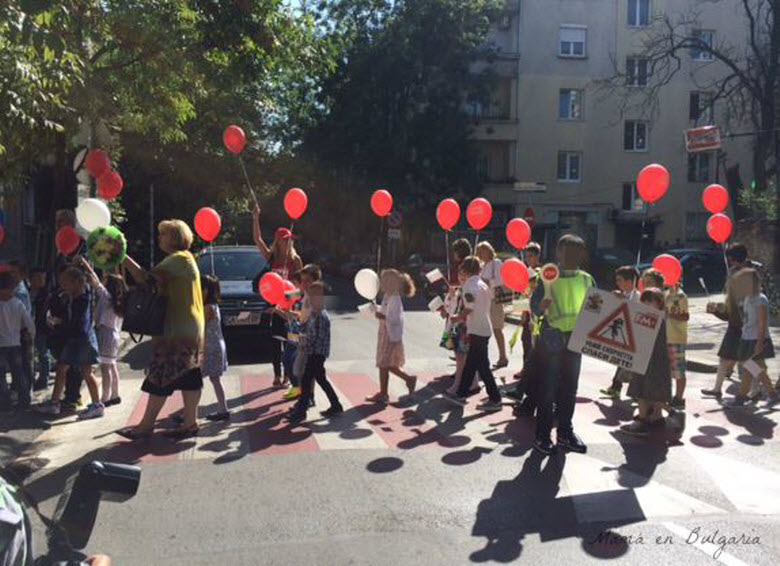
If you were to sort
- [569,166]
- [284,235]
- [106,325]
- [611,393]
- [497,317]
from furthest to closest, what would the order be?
1. [569,166]
2. [497,317]
3. [611,393]
4. [284,235]
5. [106,325]

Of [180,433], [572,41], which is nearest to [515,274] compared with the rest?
[180,433]

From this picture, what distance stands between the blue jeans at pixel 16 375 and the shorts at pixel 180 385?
6.06 feet

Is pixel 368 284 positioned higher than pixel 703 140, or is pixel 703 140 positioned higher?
pixel 703 140

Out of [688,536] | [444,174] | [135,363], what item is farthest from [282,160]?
[688,536]

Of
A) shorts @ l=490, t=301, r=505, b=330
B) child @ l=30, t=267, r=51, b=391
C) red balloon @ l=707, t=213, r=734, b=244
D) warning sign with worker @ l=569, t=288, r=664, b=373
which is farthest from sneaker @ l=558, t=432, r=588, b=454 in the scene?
child @ l=30, t=267, r=51, b=391

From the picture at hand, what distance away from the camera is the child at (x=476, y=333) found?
7438mm

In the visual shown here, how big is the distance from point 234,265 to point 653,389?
746 cm

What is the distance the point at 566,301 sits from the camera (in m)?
6.08

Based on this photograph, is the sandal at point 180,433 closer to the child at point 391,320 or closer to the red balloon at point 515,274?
the child at point 391,320

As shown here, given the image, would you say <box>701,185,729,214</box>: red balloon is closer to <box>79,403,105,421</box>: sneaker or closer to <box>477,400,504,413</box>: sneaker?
<box>477,400,504,413</box>: sneaker

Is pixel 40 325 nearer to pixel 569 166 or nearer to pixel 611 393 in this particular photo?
pixel 611 393

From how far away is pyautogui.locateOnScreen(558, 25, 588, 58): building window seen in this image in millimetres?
36562

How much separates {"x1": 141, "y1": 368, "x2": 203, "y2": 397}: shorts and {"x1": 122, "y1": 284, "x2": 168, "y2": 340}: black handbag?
1.57 ft

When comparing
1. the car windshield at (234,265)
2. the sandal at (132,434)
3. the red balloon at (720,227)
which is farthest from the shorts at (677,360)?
the car windshield at (234,265)
